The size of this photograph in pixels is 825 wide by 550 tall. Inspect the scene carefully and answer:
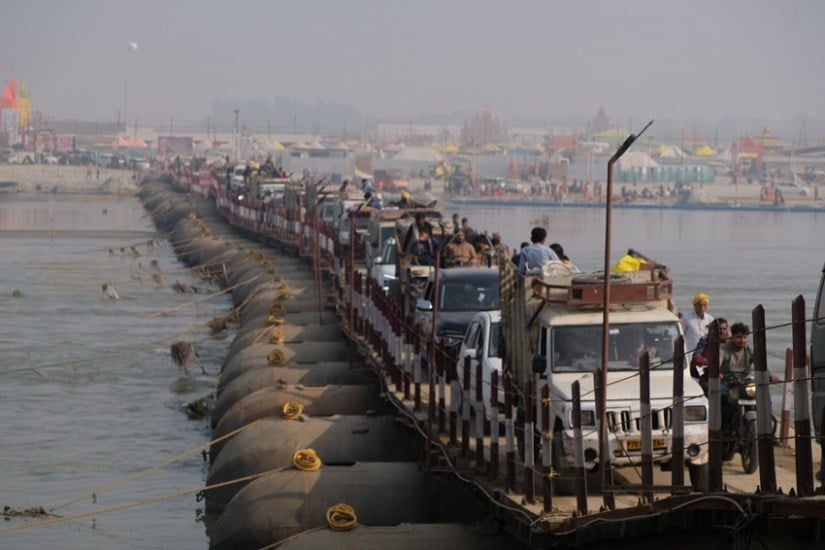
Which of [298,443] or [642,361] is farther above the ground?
[642,361]

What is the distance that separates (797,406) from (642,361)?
2265mm

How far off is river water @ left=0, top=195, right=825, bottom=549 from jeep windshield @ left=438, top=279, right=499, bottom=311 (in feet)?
15.0

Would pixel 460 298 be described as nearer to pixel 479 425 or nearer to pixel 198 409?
pixel 479 425

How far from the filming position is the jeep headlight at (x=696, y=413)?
15891 mm

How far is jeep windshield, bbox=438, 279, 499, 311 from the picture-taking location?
24297 mm

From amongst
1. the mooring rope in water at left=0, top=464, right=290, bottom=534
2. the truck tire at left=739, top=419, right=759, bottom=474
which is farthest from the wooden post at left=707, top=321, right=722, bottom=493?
the mooring rope in water at left=0, top=464, right=290, bottom=534

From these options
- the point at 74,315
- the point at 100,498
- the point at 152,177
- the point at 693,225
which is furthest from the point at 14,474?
the point at 152,177

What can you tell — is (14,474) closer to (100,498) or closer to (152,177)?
(100,498)

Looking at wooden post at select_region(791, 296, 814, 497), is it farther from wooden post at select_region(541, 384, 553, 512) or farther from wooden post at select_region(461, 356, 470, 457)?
wooden post at select_region(461, 356, 470, 457)

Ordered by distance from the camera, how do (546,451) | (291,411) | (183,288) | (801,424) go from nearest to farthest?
(801,424) → (546,451) → (291,411) → (183,288)

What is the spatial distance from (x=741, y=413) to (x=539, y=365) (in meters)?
1.96

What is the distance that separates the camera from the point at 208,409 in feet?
107

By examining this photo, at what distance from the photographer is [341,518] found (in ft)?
54.7

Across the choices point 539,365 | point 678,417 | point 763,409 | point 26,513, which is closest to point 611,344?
point 539,365
